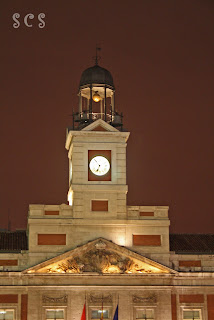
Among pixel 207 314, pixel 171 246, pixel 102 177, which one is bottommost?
pixel 207 314

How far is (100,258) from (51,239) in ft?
11.8

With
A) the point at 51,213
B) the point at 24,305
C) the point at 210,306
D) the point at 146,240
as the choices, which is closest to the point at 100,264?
the point at 146,240

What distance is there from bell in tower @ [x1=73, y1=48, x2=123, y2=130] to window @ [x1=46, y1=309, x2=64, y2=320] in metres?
13.4

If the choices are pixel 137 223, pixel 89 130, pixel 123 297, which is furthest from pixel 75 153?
pixel 123 297

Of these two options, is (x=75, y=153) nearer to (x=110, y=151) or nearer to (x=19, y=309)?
(x=110, y=151)

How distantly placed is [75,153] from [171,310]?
1287 centimetres

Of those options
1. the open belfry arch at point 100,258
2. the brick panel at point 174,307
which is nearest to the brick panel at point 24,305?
the open belfry arch at point 100,258

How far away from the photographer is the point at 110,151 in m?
63.0

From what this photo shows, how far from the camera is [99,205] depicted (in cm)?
6188

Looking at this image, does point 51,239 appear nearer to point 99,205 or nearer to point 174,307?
point 99,205

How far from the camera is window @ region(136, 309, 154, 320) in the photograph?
2345 inches

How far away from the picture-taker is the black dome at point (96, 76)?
6462cm

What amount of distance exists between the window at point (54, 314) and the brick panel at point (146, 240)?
7.01m

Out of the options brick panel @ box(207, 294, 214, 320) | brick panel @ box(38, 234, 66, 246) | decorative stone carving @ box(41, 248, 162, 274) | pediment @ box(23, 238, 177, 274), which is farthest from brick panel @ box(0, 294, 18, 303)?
brick panel @ box(207, 294, 214, 320)
